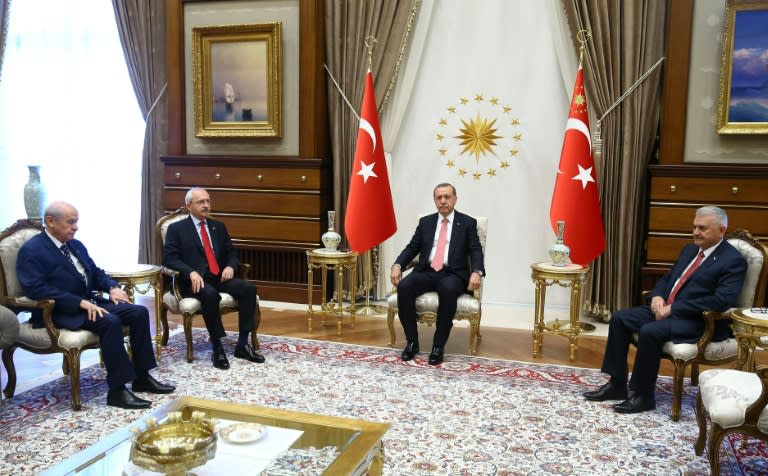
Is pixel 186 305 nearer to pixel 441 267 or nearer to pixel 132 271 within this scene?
pixel 132 271

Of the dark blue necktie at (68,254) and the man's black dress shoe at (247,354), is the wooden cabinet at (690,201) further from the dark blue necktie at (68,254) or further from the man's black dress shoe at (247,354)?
the dark blue necktie at (68,254)

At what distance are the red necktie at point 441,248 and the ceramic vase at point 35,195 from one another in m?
3.96

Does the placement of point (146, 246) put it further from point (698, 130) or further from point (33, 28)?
point (698, 130)

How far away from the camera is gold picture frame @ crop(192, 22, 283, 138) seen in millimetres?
6547

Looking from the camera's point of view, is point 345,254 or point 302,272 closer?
point 345,254

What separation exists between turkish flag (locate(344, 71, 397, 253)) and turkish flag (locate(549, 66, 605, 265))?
158cm

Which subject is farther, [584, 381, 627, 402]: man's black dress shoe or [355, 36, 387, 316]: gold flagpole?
[355, 36, 387, 316]: gold flagpole

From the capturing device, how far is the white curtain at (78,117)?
7773mm

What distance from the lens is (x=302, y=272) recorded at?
674cm

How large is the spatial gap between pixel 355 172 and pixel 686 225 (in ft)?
9.65

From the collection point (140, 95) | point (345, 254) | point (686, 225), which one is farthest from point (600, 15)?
point (140, 95)

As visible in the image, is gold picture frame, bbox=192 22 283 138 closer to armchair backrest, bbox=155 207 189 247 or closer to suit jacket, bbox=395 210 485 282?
armchair backrest, bbox=155 207 189 247

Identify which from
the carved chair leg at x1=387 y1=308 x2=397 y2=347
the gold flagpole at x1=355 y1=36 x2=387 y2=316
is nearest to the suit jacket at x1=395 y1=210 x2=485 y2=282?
the carved chair leg at x1=387 y1=308 x2=397 y2=347

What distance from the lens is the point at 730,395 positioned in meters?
2.87
